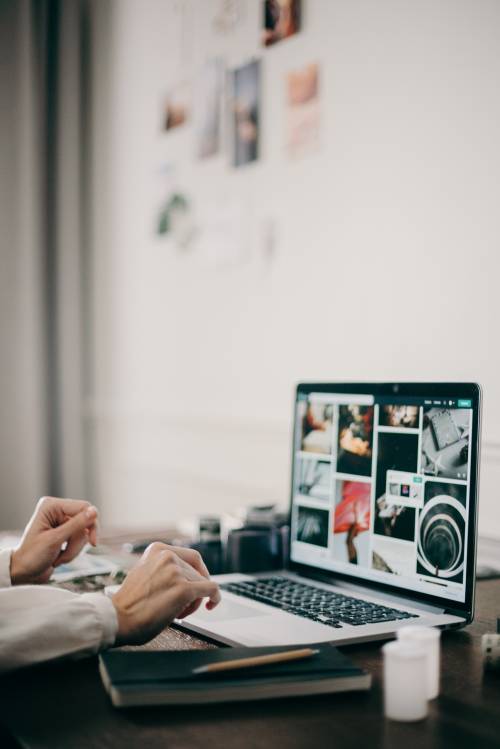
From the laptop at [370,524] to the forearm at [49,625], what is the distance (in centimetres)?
15

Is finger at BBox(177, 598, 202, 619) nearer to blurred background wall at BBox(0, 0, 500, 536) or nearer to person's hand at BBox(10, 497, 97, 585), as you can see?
person's hand at BBox(10, 497, 97, 585)

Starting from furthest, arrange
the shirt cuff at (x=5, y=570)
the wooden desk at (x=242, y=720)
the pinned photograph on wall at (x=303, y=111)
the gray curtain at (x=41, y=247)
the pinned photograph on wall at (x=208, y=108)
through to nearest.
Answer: the gray curtain at (x=41, y=247)
the pinned photograph on wall at (x=208, y=108)
the pinned photograph on wall at (x=303, y=111)
the shirt cuff at (x=5, y=570)
the wooden desk at (x=242, y=720)

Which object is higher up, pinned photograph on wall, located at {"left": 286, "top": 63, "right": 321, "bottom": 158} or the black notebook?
pinned photograph on wall, located at {"left": 286, "top": 63, "right": 321, "bottom": 158}

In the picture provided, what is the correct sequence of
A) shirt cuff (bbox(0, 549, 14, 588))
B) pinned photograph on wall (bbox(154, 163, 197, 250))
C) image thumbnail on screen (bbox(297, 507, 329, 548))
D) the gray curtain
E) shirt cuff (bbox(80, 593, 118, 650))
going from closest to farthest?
shirt cuff (bbox(80, 593, 118, 650)), shirt cuff (bbox(0, 549, 14, 588)), image thumbnail on screen (bbox(297, 507, 329, 548)), pinned photograph on wall (bbox(154, 163, 197, 250)), the gray curtain

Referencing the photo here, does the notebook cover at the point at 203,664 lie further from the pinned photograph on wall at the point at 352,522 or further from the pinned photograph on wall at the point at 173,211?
the pinned photograph on wall at the point at 173,211

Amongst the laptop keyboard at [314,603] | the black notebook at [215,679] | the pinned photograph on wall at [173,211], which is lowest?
the laptop keyboard at [314,603]

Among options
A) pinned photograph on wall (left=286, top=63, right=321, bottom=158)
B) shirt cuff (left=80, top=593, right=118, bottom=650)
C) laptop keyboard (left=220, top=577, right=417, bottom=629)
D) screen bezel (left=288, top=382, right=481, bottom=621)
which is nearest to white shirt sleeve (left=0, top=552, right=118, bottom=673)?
shirt cuff (left=80, top=593, right=118, bottom=650)

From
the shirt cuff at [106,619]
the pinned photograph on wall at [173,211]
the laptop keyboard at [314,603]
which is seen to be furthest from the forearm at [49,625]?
the pinned photograph on wall at [173,211]

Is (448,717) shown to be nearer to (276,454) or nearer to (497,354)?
(497,354)

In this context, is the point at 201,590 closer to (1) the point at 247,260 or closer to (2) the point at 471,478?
(2) the point at 471,478

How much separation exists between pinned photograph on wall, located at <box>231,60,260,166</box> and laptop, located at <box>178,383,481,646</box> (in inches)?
44.0

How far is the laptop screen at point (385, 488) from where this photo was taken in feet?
3.73

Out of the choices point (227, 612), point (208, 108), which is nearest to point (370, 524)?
point (227, 612)

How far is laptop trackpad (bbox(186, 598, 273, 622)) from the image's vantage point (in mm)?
1136
